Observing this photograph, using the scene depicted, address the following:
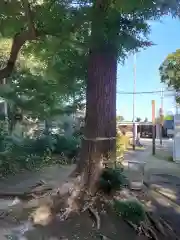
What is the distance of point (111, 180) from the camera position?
5.50 meters

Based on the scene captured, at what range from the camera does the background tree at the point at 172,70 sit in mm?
16400

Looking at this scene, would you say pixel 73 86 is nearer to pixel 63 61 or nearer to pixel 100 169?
pixel 63 61

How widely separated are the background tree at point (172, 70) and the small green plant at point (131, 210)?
12420mm

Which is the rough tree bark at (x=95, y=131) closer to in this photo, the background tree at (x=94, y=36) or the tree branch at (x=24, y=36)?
the background tree at (x=94, y=36)

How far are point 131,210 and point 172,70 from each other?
42.3ft

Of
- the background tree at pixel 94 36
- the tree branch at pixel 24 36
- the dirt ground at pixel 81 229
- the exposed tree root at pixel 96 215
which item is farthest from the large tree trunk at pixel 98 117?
the tree branch at pixel 24 36

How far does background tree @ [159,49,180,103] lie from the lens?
16.4 meters

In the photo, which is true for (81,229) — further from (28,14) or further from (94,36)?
(28,14)

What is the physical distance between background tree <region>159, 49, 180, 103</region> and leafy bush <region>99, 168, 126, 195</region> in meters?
12.0

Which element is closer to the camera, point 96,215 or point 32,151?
point 96,215

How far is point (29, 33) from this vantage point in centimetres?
526

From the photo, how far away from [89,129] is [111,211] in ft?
4.86

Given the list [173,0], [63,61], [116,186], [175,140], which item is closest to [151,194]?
[116,186]

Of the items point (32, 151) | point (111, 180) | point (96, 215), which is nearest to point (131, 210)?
point (96, 215)
